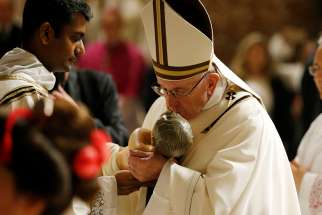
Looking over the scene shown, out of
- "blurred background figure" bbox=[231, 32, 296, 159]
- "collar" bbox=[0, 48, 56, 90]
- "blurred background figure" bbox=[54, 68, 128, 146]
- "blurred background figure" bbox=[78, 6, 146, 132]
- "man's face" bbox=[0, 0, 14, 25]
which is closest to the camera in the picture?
"collar" bbox=[0, 48, 56, 90]

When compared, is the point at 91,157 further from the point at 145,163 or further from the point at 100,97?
the point at 100,97

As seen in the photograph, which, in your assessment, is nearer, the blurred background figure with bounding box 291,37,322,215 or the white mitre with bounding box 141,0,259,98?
the white mitre with bounding box 141,0,259,98

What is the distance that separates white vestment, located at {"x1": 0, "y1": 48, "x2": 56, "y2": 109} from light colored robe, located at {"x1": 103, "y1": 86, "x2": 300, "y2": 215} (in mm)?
612

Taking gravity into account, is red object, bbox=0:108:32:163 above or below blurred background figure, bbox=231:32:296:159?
above

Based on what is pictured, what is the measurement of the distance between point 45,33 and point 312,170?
1.64 metres

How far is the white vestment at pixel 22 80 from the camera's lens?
10.7 ft

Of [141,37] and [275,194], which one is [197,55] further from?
[141,37]

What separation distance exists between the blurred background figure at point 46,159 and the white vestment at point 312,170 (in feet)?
6.48

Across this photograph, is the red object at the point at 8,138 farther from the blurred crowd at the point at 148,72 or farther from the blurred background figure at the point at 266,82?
the blurred background figure at the point at 266,82

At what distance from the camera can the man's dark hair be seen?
3463 millimetres

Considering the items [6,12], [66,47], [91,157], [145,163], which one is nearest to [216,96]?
[145,163]

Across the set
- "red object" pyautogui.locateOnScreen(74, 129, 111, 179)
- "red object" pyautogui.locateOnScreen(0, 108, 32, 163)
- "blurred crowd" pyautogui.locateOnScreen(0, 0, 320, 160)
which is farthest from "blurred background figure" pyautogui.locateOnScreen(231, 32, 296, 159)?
"red object" pyautogui.locateOnScreen(0, 108, 32, 163)

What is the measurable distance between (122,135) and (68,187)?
2647mm

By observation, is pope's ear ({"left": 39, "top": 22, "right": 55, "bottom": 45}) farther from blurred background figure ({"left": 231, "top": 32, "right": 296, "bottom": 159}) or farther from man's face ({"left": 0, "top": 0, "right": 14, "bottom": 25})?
blurred background figure ({"left": 231, "top": 32, "right": 296, "bottom": 159})
